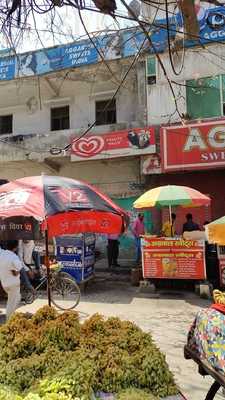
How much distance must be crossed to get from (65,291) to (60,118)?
10.7 meters

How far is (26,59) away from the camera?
645 inches

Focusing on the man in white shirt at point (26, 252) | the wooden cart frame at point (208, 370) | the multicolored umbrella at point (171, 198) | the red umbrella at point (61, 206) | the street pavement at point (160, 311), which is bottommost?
the street pavement at point (160, 311)

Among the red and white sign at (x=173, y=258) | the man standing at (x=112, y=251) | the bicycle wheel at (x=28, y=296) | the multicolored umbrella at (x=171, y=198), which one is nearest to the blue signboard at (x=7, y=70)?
the man standing at (x=112, y=251)

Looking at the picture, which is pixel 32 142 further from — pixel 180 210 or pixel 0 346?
pixel 0 346

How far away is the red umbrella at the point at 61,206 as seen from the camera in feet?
15.1

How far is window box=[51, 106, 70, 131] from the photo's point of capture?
57.4 feet

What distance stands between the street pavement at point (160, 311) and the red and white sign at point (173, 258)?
1.56ft

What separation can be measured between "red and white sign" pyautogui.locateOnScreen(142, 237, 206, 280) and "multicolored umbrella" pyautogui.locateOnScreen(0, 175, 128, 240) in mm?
4426

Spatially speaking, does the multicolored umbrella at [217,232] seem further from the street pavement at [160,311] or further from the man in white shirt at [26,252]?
the man in white shirt at [26,252]

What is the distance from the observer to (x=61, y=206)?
471cm

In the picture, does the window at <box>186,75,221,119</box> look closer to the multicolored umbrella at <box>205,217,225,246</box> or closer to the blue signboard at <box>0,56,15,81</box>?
the blue signboard at <box>0,56,15,81</box>

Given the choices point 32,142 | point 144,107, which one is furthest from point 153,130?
point 32,142

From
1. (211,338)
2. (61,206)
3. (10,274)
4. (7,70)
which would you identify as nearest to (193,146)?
(10,274)

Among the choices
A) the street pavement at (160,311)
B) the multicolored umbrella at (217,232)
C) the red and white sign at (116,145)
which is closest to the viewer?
the street pavement at (160,311)
